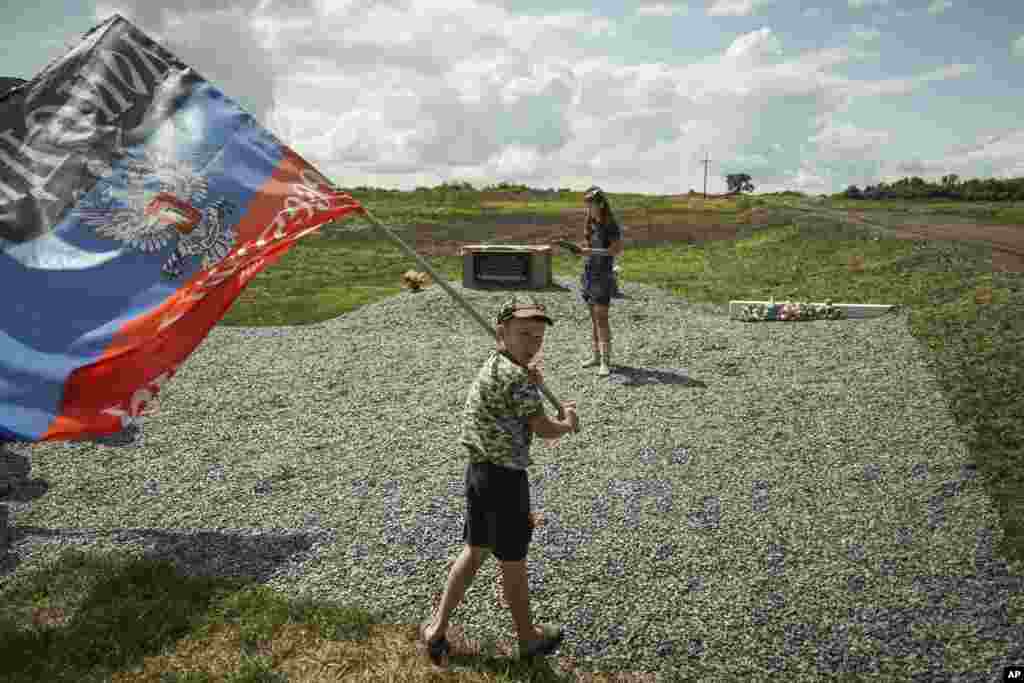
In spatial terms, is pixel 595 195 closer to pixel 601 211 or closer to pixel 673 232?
pixel 601 211

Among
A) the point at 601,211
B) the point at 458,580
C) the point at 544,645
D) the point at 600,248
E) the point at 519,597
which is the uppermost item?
the point at 601,211

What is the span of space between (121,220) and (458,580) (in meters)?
3.31

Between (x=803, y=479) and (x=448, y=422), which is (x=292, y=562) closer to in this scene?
(x=448, y=422)

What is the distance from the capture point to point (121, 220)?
15.7 ft

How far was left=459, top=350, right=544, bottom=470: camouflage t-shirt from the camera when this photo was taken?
3.93 meters

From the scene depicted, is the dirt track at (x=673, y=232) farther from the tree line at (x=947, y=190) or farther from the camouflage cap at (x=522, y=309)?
the tree line at (x=947, y=190)

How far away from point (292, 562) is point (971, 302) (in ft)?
43.0

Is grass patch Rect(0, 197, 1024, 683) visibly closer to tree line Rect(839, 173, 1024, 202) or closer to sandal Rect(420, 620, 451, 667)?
sandal Rect(420, 620, 451, 667)

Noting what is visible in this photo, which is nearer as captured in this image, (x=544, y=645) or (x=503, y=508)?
(x=503, y=508)

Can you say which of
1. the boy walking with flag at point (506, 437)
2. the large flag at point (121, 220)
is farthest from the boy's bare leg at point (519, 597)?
the large flag at point (121, 220)

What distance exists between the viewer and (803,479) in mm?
6863

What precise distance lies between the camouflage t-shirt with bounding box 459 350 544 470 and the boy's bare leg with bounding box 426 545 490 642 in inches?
22.5

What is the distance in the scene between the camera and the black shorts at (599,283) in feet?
32.6

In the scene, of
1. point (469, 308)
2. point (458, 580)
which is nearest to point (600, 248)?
point (469, 308)
